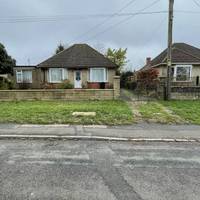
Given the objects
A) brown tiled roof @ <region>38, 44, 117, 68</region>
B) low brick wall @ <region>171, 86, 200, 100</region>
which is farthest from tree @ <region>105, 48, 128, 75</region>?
low brick wall @ <region>171, 86, 200, 100</region>

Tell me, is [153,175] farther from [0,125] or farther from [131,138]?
[0,125]

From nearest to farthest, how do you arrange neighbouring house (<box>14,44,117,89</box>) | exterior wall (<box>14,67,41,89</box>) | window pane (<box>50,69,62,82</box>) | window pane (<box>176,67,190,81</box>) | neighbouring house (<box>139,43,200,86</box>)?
neighbouring house (<box>139,43,200,86</box>) → window pane (<box>176,67,190,81</box>) → neighbouring house (<box>14,44,117,89</box>) → window pane (<box>50,69,62,82</box>) → exterior wall (<box>14,67,41,89</box>)

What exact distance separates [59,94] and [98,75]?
31.2 feet

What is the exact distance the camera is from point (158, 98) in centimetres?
1750

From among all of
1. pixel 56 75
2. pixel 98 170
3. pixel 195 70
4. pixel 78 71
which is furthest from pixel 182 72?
pixel 98 170

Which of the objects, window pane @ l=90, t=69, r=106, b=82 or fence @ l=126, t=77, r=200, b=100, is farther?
window pane @ l=90, t=69, r=106, b=82

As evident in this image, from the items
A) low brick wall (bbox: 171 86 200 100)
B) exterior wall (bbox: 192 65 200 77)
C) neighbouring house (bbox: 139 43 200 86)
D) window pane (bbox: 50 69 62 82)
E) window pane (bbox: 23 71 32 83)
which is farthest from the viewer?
window pane (bbox: 23 71 32 83)

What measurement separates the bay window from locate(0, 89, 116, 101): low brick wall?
29.3 ft

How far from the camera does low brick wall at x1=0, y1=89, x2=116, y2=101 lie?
16.2 meters

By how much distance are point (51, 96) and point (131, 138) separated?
9824 mm

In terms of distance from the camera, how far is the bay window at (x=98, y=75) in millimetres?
25028

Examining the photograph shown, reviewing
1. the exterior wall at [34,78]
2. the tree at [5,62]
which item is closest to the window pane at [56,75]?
the exterior wall at [34,78]

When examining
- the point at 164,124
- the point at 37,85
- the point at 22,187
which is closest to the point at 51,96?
the point at 164,124

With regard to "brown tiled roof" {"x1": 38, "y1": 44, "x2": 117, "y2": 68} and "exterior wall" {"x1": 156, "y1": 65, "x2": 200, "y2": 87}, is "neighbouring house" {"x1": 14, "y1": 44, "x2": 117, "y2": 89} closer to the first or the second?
"brown tiled roof" {"x1": 38, "y1": 44, "x2": 117, "y2": 68}
